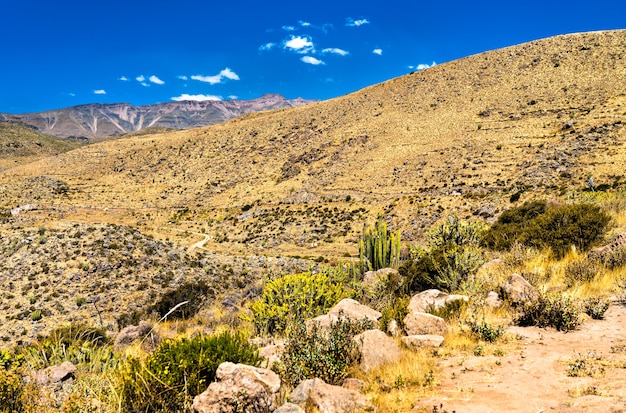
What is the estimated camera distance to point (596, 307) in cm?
673

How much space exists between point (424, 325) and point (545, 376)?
214cm

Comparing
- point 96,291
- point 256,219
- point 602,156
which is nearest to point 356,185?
point 256,219

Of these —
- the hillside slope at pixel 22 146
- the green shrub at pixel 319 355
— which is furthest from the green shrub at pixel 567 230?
the hillside slope at pixel 22 146

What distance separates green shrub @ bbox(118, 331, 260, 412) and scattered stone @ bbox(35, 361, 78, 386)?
1390 mm

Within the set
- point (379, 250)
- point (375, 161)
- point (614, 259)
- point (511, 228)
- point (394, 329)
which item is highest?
point (375, 161)

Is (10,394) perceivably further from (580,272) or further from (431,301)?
(580,272)

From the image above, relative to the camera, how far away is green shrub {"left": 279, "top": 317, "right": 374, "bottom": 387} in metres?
5.35

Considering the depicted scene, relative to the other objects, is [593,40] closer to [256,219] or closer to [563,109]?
[563,109]

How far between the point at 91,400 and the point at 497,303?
282 inches

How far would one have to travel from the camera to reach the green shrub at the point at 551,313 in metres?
6.53

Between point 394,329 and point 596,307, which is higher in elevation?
point 596,307

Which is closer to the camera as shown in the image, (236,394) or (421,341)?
(236,394)

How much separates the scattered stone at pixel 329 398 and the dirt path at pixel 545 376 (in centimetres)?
74

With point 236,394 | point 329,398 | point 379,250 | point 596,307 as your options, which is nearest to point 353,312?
point 329,398
